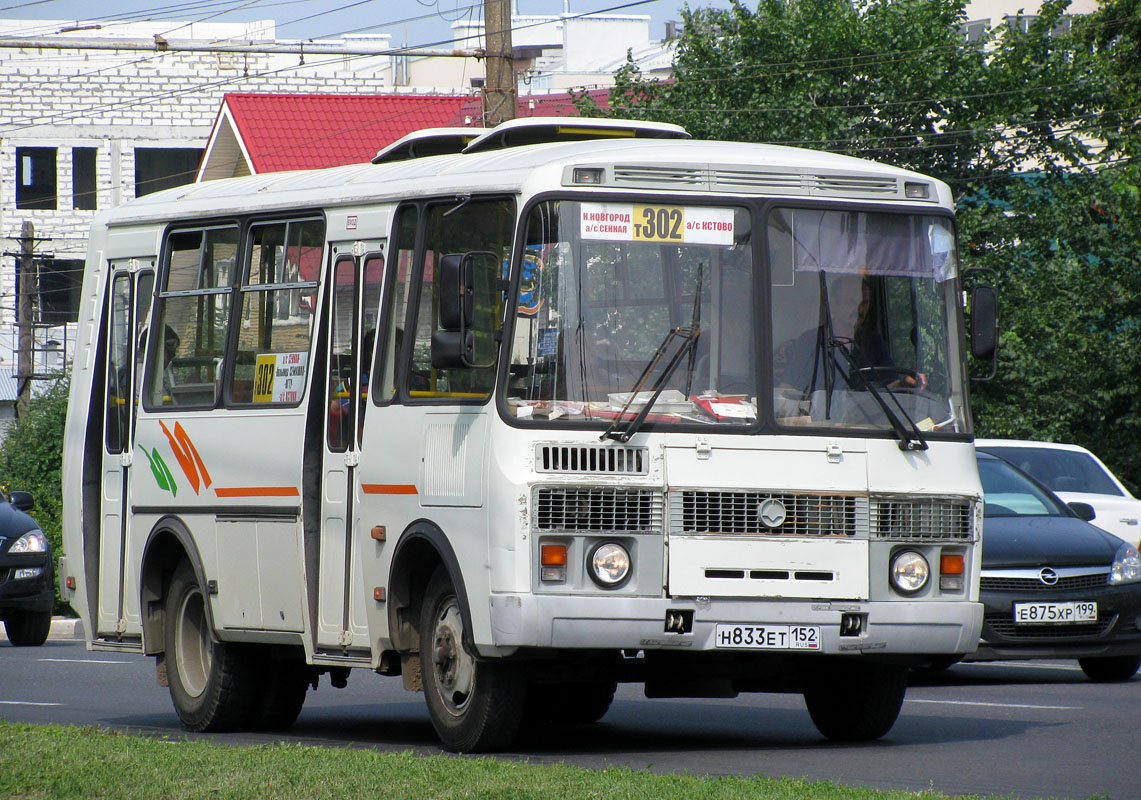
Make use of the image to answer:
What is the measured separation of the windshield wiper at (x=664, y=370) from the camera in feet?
30.0

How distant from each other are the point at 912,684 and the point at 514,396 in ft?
19.9

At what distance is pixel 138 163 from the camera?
54.8 m

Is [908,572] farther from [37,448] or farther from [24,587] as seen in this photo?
[37,448]

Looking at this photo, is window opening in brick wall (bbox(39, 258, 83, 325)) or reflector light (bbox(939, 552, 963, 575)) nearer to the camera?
reflector light (bbox(939, 552, 963, 575))

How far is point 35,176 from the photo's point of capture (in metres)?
55.2

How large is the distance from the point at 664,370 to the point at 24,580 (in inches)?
503

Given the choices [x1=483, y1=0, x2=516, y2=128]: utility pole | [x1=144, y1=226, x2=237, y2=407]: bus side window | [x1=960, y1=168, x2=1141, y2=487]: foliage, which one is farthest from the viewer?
[x1=960, y1=168, x2=1141, y2=487]: foliage

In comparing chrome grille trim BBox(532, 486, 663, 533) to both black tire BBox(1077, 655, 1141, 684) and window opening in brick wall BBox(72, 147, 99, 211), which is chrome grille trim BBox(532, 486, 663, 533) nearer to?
black tire BBox(1077, 655, 1141, 684)

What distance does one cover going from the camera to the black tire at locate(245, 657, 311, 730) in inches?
462

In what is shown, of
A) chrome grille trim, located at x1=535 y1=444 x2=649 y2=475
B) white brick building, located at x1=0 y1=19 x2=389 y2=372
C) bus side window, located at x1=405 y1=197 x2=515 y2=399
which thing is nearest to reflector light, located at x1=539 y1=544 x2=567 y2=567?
chrome grille trim, located at x1=535 y1=444 x2=649 y2=475

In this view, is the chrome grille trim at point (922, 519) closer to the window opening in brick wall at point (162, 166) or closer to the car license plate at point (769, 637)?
the car license plate at point (769, 637)

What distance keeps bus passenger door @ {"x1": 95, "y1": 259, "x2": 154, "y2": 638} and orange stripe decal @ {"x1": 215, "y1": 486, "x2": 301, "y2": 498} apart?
1.16 m

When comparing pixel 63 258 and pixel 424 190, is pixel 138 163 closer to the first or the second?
pixel 63 258

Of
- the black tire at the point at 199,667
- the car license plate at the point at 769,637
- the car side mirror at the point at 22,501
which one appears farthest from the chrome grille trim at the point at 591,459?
the car side mirror at the point at 22,501
